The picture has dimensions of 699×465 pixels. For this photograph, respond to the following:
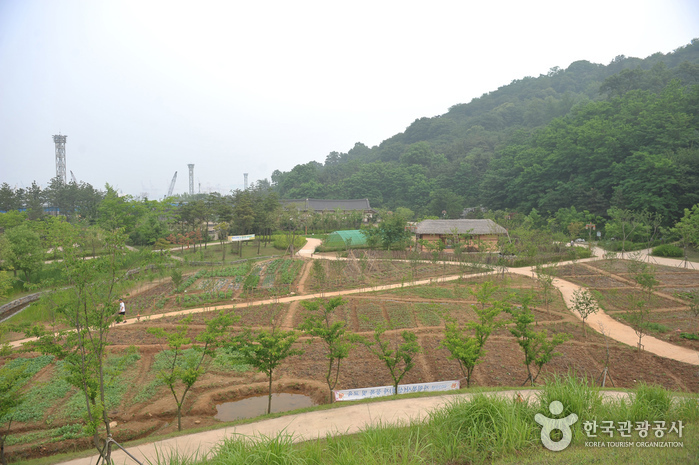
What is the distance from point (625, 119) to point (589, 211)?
12485mm

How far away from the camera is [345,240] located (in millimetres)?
33062

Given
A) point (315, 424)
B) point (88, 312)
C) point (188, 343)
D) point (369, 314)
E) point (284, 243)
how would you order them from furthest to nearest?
point (284, 243) < point (369, 314) < point (188, 343) < point (315, 424) < point (88, 312)

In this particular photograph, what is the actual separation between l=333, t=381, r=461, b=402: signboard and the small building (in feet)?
70.4

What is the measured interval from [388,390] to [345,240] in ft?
77.8

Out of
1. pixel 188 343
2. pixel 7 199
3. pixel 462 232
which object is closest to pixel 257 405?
pixel 188 343

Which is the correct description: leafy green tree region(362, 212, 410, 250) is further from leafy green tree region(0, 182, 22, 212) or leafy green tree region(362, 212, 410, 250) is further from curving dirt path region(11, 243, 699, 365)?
leafy green tree region(0, 182, 22, 212)

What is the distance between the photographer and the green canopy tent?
109ft

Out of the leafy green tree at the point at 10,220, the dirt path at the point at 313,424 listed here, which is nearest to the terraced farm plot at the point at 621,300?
the dirt path at the point at 313,424

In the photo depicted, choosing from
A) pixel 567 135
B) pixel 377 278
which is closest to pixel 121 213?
pixel 377 278

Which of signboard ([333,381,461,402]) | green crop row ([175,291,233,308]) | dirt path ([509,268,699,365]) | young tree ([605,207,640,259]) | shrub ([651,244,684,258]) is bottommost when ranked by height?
dirt path ([509,268,699,365])

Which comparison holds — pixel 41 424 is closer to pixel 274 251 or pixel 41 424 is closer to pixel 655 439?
Answer: pixel 655 439

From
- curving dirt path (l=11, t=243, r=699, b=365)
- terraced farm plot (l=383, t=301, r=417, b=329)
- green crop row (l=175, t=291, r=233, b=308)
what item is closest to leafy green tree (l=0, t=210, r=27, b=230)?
Result: green crop row (l=175, t=291, r=233, b=308)

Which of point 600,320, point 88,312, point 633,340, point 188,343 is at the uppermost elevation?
point 88,312

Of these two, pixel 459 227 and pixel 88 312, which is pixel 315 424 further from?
pixel 459 227
